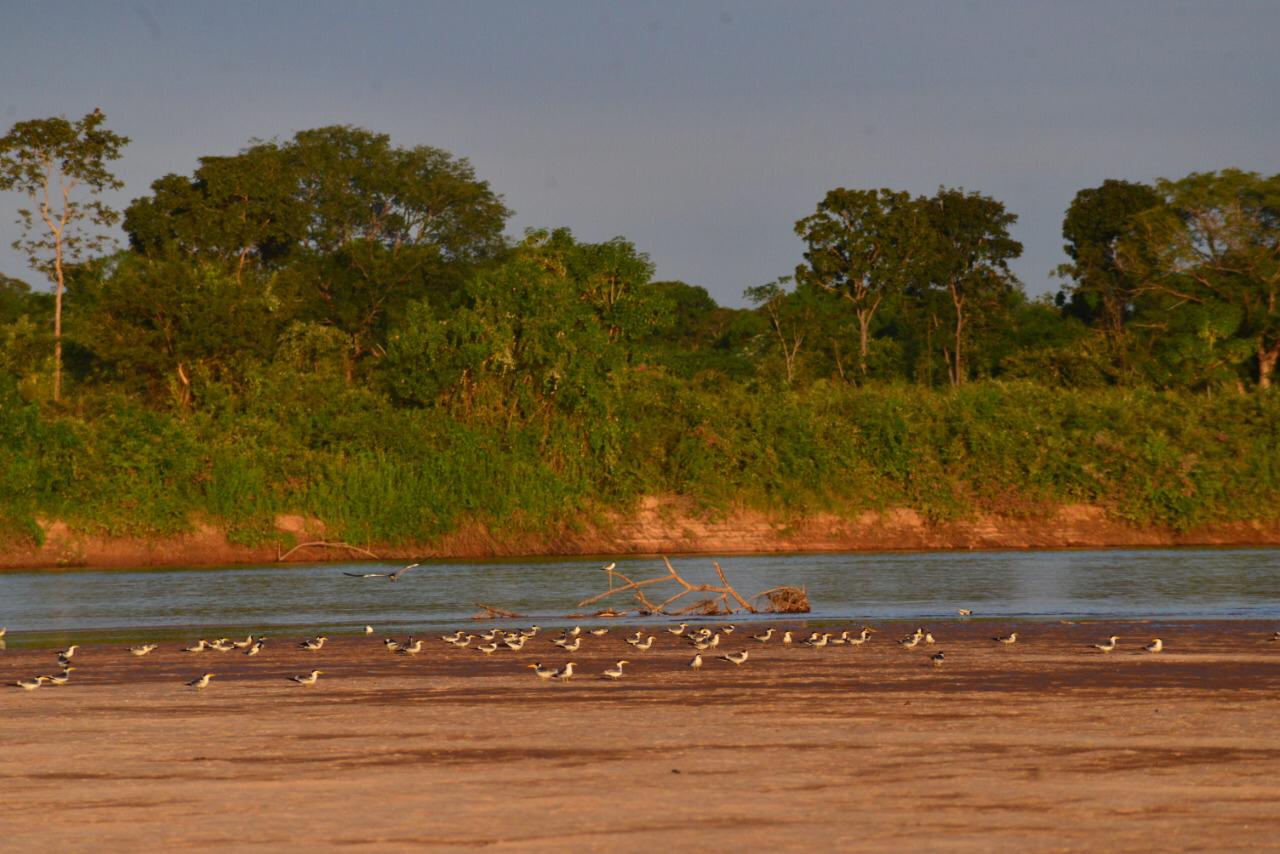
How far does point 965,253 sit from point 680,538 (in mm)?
36813

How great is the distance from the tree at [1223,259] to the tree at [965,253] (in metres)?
9.24

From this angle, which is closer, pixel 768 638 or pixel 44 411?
pixel 768 638

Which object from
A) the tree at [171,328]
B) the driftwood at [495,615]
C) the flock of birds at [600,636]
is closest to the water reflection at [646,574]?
the driftwood at [495,615]

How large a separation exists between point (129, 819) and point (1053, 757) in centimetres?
708

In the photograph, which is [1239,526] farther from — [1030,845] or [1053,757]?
[1030,845]

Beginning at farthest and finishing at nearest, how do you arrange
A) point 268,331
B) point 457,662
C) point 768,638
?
1. point 268,331
2. point 768,638
3. point 457,662

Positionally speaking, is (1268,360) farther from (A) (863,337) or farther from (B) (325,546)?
(B) (325,546)

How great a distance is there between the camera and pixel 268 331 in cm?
6425

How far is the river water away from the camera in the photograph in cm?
3100

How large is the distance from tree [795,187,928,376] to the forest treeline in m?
0.14

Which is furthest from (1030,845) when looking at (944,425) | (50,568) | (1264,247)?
(1264,247)

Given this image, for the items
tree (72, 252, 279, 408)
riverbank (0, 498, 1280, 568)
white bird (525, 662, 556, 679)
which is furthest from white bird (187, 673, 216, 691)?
tree (72, 252, 279, 408)

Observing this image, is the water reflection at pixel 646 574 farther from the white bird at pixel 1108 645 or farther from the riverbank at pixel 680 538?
A: the white bird at pixel 1108 645

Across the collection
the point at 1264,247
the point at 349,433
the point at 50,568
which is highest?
the point at 1264,247
